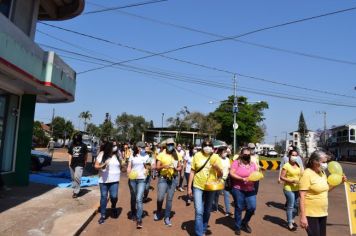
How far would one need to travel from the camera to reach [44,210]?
381 inches

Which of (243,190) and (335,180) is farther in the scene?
(243,190)

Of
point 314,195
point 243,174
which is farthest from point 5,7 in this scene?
point 314,195

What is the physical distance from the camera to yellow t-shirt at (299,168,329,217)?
576 cm

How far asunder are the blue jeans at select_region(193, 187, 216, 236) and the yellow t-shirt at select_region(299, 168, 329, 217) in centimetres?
243

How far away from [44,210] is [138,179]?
237 centimetres

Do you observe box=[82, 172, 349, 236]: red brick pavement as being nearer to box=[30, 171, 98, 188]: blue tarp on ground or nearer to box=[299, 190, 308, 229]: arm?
box=[30, 171, 98, 188]: blue tarp on ground

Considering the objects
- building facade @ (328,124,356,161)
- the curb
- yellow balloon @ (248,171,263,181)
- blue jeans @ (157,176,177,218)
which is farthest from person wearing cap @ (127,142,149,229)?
building facade @ (328,124,356,161)

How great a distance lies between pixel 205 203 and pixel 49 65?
7.04 m

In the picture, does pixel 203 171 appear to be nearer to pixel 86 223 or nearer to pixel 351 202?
pixel 86 223

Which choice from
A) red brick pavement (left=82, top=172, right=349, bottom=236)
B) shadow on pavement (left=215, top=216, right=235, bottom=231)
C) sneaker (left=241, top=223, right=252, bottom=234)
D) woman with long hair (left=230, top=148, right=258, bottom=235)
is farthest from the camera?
shadow on pavement (left=215, top=216, right=235, bottom=231)

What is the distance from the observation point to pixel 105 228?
8.67 meters

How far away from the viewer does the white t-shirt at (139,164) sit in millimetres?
9219

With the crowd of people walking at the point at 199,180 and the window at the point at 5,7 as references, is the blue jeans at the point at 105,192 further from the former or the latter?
the window at the point at 5,7

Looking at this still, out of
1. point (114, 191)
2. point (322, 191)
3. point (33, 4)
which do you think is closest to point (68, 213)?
point (114, 191)
